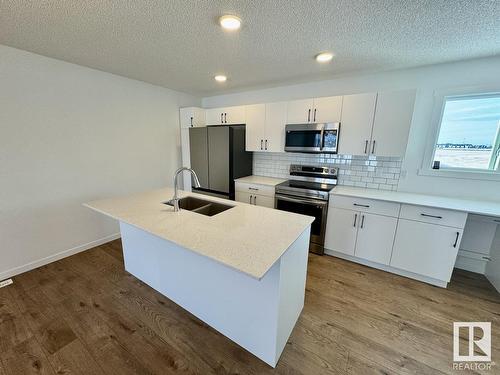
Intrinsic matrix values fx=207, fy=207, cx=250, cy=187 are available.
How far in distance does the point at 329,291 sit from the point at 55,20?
10.9ft

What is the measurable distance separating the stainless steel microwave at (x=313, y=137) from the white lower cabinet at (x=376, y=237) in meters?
0.97

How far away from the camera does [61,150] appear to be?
2.49m

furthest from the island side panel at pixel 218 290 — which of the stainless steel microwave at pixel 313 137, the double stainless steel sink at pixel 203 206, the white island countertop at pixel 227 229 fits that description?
the stainless steel microwave at pixel 313 137

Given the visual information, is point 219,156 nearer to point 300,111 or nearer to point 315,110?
point 300,111

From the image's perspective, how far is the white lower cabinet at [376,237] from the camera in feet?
7.75

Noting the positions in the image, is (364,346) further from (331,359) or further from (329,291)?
(329,291)

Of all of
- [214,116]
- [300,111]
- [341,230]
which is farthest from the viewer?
[214,116]

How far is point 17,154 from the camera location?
219 centimetres

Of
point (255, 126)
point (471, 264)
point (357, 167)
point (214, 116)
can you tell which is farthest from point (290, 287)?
point (214, 116)

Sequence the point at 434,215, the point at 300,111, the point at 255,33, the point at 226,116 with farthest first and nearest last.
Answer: the point at 226,116 → the point at 300,111 → the point at 434,215 → the point at 255,33

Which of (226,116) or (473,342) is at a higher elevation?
(226,116)

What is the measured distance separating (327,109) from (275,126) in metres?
0.76

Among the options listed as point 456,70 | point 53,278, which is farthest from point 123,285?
point 456,70

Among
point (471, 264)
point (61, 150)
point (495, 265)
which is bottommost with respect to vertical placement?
point (471, 264)
